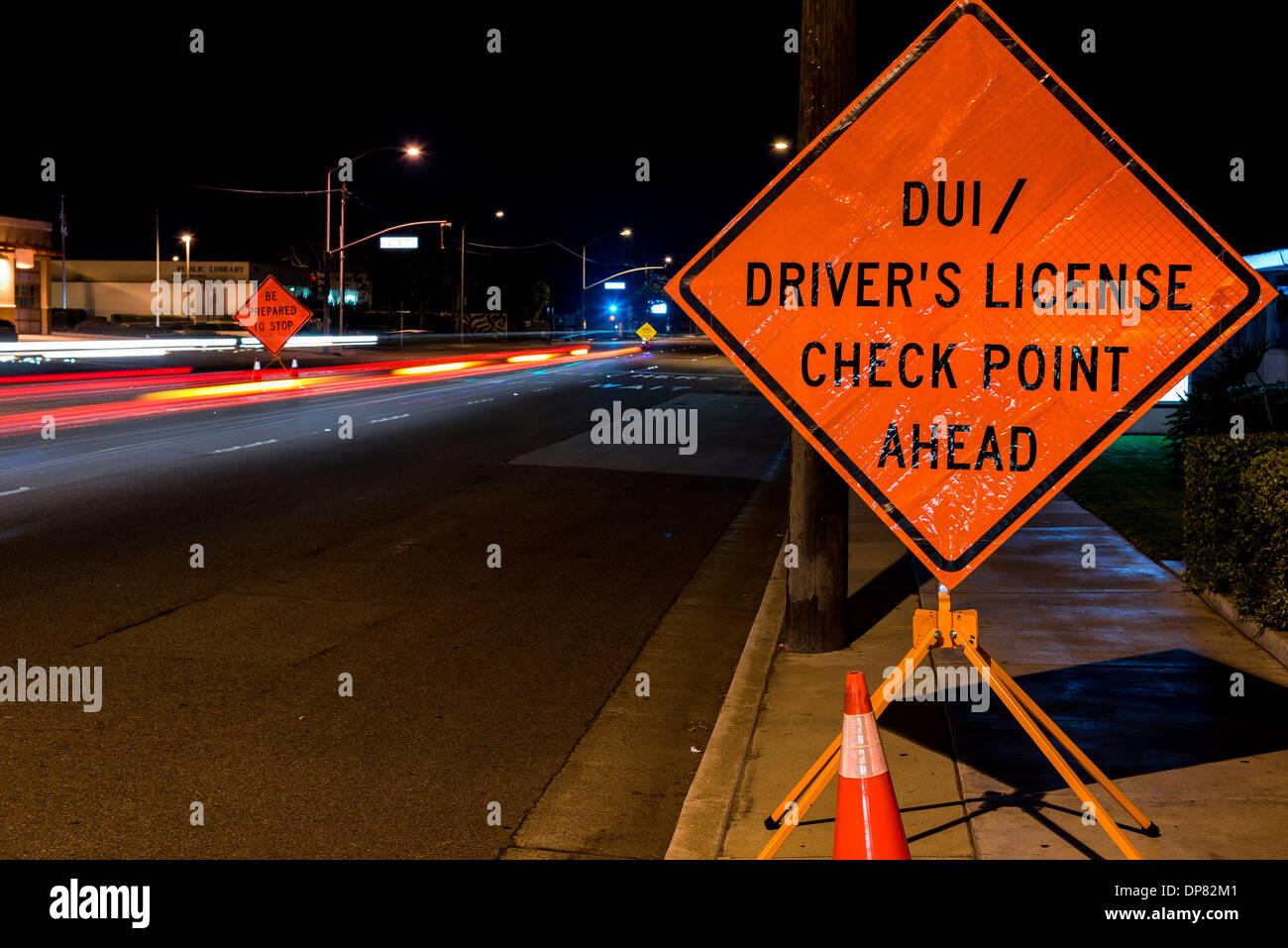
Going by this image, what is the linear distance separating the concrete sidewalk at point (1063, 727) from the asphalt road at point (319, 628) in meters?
0.87

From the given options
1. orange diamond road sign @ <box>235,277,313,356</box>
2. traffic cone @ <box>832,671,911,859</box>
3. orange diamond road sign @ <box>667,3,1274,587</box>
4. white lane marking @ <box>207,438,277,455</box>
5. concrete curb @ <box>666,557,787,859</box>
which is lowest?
concrete curb @ <box>666,557,787,859</box>

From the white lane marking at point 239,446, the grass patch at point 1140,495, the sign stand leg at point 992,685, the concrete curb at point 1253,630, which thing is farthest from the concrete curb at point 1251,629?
the white lane marking at point 239,446

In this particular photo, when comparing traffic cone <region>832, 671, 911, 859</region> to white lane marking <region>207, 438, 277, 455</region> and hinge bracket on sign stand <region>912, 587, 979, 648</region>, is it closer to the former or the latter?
hinge bracket on sign stand <region>912, 587, 979, 648</region>

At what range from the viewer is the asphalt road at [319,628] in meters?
5.35

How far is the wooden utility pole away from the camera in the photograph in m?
7.74

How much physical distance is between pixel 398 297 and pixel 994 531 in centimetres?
11814

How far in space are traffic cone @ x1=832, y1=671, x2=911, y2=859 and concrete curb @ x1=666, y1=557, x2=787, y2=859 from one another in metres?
0.81

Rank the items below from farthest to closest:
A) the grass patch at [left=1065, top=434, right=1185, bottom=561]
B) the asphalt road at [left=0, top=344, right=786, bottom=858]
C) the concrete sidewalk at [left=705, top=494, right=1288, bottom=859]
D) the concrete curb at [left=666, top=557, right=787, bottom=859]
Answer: the grass patch at [left=1065, top=434, right=1185, bottom=561], the asphalt road at [left=0, top=344, right=786, bottom=858], the concrete curb at [left=666, top=557, right=787, bottom=859], the concrete sidewalk at [left=705, top=494, right=1288, bottom=859]

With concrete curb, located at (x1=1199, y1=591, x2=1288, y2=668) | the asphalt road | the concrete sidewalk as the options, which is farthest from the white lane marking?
concrete curb, located at (x1=1199, y1=591, x2=1288, y2=668)

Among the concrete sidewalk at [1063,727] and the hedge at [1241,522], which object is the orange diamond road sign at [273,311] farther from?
the hedge at [1241,522]

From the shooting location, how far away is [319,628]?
8422 millimetres

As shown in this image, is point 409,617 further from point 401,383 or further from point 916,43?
point 401,383

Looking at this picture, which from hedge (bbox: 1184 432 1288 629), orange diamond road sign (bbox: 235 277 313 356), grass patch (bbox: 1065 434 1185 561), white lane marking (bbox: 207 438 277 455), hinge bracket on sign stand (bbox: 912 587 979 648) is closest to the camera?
hinge bracket on sign stand (bbox: 912 587 979 648)

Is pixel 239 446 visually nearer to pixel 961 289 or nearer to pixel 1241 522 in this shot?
pixel 1241 522
